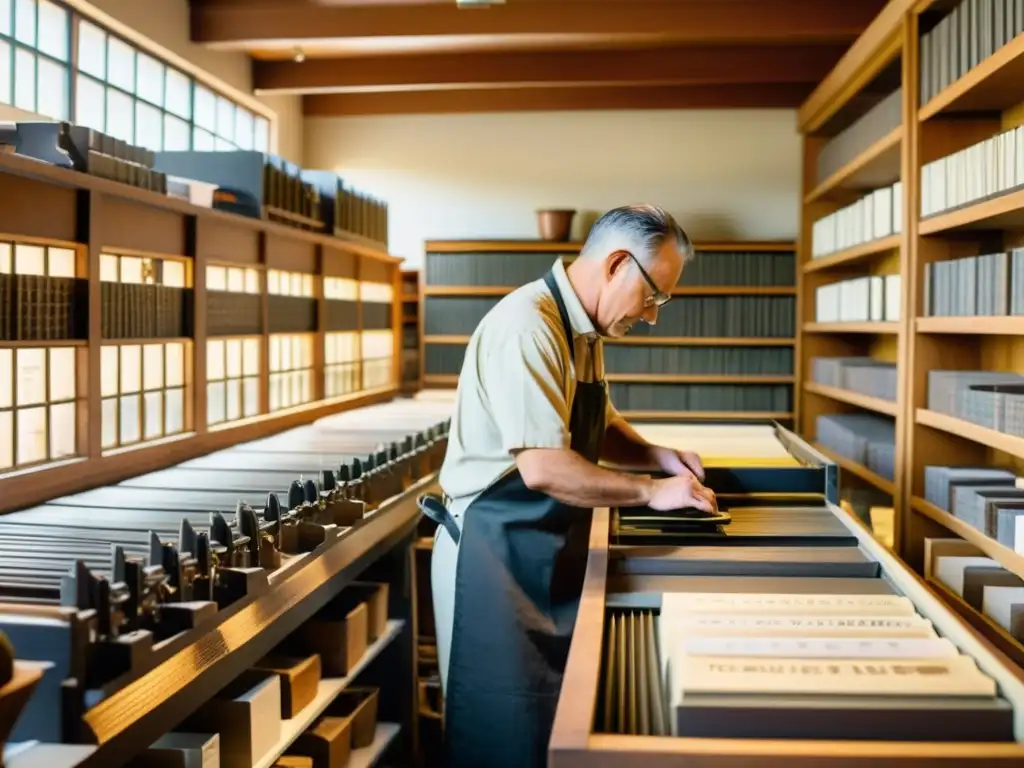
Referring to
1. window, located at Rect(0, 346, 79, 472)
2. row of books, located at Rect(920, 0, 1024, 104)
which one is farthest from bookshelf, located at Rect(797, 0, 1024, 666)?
window, located at Rect(0, 346, 79, 472)

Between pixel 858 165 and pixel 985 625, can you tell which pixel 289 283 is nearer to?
pixel 858 165

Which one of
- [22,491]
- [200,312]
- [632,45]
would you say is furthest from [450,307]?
[22,491]

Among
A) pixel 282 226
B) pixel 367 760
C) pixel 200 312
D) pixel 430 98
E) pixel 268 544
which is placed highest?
Answer: pixel 430 98

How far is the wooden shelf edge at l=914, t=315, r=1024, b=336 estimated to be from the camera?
318 centimetres

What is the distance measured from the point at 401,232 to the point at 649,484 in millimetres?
6040

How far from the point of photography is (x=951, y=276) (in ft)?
12.5

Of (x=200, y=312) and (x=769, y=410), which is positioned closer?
(x=200, y=312)

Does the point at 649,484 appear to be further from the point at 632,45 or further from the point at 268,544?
the point at 632,45

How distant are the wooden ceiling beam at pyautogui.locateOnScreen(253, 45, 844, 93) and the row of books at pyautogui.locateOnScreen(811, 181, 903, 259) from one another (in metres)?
0.96

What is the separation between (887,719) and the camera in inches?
46.8

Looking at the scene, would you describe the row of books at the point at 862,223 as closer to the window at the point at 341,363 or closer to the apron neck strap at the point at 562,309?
the apron neck strap at the point at 562,309

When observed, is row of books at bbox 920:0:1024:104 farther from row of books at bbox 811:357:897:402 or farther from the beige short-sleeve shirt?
the beige short-sleeve shirt

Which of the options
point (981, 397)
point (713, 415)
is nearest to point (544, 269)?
point (713, 415)

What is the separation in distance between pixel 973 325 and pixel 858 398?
1.67 meters
